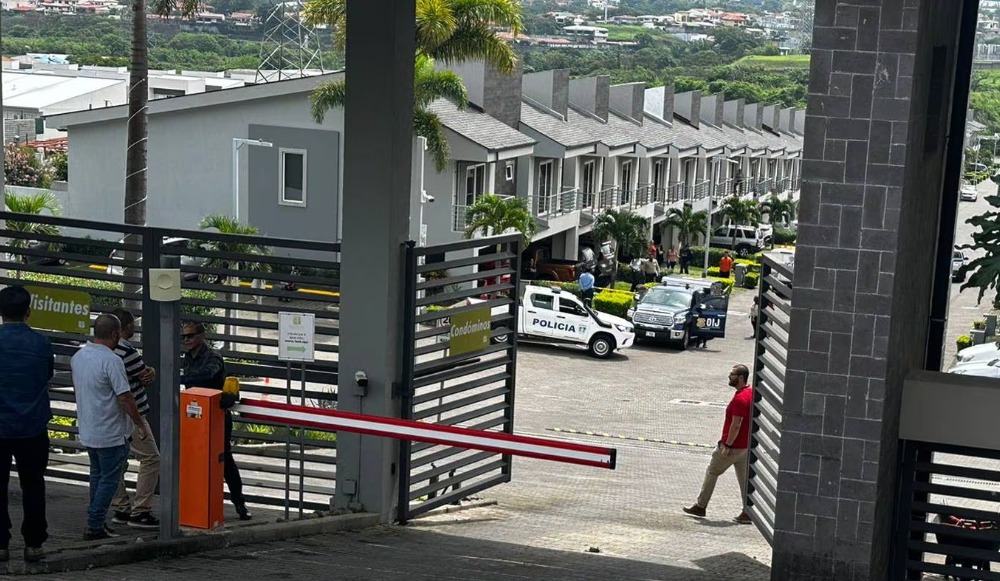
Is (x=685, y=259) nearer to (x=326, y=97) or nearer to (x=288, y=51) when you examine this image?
(x=288, y=51)

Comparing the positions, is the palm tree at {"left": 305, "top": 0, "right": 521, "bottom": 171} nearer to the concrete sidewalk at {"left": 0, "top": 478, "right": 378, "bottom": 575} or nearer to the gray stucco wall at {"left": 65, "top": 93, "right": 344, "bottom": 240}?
the gray stucco wall at {"left": 65, "top": 93, "right": 344, "bottom": 240}

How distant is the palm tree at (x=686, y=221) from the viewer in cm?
6450

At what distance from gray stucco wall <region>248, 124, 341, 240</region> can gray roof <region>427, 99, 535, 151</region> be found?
14.5ft

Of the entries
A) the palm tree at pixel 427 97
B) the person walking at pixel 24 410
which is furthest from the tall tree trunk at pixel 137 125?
the person walking at pixel 24 410

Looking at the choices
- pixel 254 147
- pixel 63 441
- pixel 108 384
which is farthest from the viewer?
pixel 254 147

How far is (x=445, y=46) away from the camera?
4094cm

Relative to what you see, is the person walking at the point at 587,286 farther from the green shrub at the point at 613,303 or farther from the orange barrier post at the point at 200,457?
the orange barrier post at the point at 200,457

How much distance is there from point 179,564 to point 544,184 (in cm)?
4604

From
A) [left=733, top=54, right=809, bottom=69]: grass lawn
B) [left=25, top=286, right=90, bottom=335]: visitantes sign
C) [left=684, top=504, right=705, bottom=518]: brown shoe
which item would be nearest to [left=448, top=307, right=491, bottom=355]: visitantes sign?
[left=684, top=504, right=705, bottom=518]: brown shoe

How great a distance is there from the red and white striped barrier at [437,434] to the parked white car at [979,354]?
211 inches

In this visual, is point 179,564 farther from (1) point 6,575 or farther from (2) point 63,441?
(2) point 63,441

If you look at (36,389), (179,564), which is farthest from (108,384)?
(179,564)

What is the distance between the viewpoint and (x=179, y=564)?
8.73 metres

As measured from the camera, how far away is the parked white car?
12391 mm
